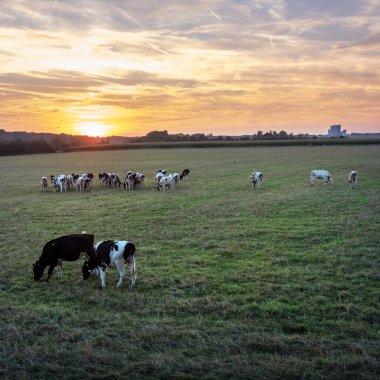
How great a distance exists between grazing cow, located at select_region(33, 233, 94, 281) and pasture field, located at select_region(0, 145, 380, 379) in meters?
0.50

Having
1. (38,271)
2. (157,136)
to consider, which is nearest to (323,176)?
(38,271)

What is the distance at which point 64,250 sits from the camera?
32.8 ft

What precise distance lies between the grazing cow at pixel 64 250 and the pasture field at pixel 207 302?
50 centimetres

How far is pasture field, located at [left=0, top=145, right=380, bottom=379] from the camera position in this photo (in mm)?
5926

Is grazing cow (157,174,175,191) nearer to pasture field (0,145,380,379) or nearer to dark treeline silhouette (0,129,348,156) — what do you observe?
pasture field (0,145,380,379)

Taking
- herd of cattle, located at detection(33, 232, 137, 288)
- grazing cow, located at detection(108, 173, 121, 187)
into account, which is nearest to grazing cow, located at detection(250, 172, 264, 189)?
grazing cow, located at detection(108, 173, 121, 187)

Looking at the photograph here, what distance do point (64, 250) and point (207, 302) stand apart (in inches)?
159

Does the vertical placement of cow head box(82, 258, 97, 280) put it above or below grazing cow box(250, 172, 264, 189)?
below

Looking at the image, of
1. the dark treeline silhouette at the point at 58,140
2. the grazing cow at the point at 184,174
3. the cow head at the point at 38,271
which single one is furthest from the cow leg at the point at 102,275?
the dark treeline silhouette at the point at 58,140

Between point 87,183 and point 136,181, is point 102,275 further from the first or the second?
point 87,183

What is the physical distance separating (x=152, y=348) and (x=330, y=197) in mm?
16679

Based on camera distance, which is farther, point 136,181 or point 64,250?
point 136,181

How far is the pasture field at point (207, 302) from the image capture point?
19.4 feet

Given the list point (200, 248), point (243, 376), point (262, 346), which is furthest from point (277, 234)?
point (243, 376)
